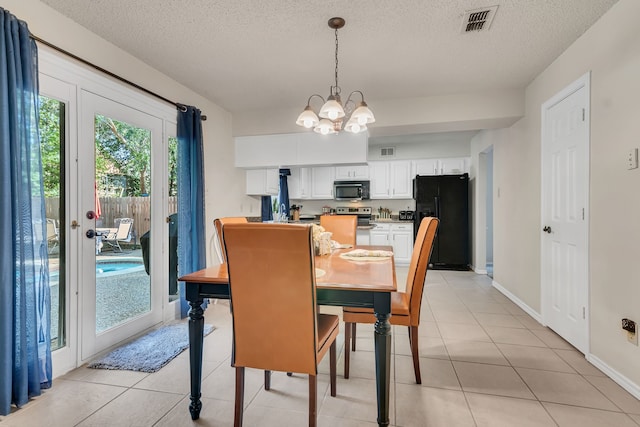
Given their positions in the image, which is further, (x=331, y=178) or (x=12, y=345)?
(x=331, y=178)

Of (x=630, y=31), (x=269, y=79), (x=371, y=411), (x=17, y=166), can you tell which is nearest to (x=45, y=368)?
(x=17, y=166)

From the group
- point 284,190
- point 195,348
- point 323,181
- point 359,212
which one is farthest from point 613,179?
point 284,190

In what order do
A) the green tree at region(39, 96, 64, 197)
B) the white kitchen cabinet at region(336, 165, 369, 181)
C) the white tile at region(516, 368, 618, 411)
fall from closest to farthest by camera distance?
1. the white tile at region(516, 368, 618, 411)
2. the green tree at region(39, 96, 64, 197)
3. the white kitchen cabinet at region(336, 165, 369, 181)

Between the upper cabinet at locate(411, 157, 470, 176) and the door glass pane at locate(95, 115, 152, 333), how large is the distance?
4.65 m

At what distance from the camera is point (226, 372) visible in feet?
6.88

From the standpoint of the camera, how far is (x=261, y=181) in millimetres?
4570

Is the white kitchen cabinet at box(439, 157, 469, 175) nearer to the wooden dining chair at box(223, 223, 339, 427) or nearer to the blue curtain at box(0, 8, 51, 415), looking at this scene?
the wooden dining chair at box(223, 223, 339, 427)

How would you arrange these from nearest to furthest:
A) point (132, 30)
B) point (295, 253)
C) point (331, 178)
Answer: point (295, 253) → point (132, 30) → point (331, 178)

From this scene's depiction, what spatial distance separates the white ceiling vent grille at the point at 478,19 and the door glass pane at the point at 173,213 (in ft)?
8.84

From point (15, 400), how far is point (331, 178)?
5.18 meters

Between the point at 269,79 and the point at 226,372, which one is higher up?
the point at 269,79

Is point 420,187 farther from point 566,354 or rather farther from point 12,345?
point 12,345

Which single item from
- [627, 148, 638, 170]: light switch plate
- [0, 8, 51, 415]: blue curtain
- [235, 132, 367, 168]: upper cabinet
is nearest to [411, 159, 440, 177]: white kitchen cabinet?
[235, 132, 367, 168]: upper cabinet

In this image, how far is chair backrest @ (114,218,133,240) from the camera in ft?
8.25
